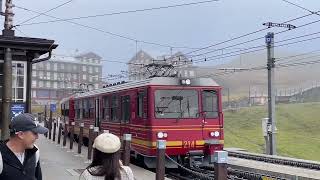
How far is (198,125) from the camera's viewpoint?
15.9 metres

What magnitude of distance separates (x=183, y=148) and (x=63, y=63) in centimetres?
11384

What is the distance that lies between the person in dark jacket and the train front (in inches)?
436

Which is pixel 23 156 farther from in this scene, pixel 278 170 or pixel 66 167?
pixel 278 170

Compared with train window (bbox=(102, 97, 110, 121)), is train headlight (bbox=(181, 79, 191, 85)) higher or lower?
higher

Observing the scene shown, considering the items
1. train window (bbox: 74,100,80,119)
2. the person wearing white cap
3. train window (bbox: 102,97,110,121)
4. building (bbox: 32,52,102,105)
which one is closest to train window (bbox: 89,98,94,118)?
train window (bbox: 102,97,110,121)

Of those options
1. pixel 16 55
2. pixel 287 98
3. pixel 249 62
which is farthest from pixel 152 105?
pixel 287 98

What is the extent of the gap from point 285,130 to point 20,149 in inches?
2015

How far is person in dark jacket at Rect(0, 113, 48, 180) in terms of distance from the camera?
415cm

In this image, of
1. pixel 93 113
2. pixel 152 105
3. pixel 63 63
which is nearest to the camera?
pixel 152 105

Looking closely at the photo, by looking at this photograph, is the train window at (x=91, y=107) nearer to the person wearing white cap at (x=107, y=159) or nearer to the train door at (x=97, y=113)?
the train door at (x=97, y=113)

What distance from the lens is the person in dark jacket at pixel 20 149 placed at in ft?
13.6

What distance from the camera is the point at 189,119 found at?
1584cm

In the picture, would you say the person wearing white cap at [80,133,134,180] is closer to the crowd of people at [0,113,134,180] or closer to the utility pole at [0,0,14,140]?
the crowd of people at [0,113,134,180]

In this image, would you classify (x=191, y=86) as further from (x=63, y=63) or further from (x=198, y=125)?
(x=63, y=63)
